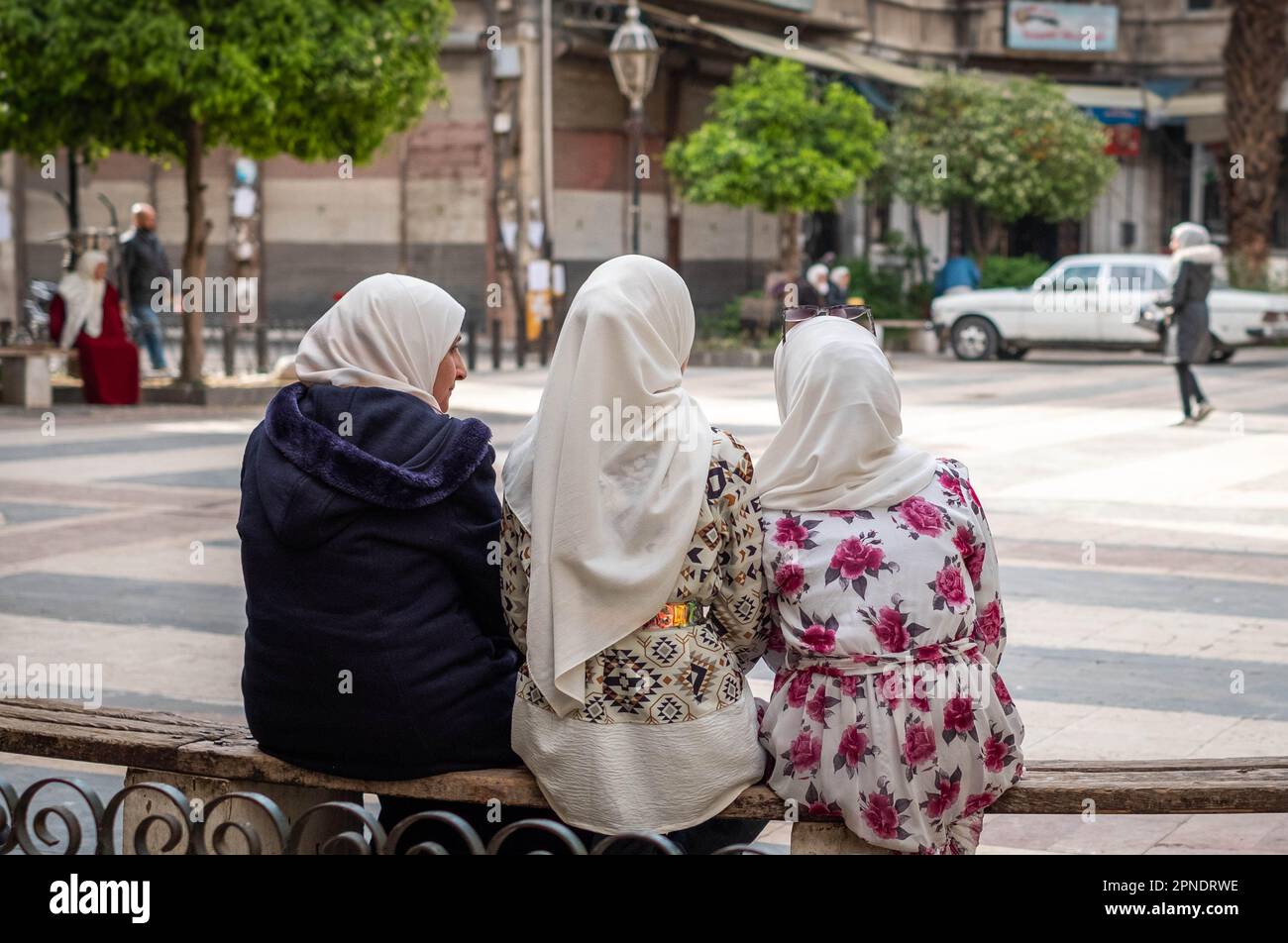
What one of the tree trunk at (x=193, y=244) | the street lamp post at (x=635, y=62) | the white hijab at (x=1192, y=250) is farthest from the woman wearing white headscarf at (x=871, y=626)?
the street lamp post at (x=635, y=62)

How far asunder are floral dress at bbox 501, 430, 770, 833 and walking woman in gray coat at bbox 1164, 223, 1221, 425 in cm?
1289

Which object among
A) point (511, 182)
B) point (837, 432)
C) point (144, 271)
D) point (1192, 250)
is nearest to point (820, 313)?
point (837, 432)

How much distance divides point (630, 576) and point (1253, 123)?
89.3ft

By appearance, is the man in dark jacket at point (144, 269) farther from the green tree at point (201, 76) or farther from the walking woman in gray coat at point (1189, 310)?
the walking woman in gray coat at point (1189, 310)

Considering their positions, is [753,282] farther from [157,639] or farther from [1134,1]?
[157,639]

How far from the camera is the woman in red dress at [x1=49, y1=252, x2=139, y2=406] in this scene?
16.1 meters

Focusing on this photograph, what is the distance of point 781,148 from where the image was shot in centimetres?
2483

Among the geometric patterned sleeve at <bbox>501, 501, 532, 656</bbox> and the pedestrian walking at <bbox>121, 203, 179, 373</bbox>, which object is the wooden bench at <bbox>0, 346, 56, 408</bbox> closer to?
the pedestrian walking at <bbox>121, 203, 179, 373</bbox>

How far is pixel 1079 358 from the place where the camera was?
26.8m

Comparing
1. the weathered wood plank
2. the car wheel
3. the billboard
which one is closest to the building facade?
the billboard

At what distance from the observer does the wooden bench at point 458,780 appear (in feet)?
11.4

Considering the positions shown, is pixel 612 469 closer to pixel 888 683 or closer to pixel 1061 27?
pixel 888 683

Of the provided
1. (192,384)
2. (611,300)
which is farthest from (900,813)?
(192,384)

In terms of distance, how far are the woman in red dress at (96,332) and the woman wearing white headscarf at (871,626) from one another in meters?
13.7
